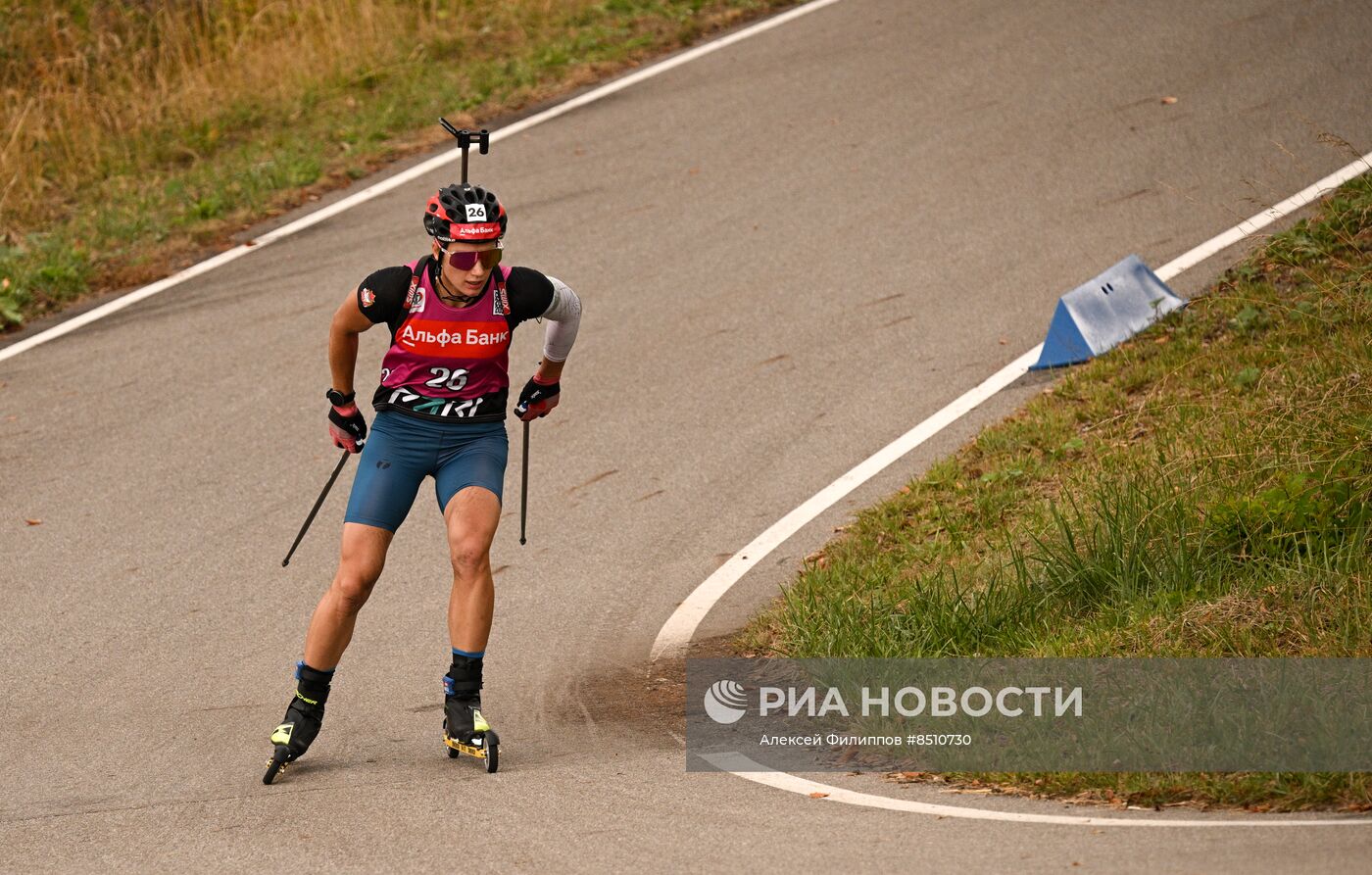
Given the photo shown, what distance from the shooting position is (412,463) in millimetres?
6617

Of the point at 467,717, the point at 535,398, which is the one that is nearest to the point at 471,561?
the point at 467,717

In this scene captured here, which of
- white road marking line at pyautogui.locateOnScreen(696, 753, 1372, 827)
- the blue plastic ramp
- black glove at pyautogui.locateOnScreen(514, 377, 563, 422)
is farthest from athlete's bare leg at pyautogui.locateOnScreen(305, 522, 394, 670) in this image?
the blue plastic ramp

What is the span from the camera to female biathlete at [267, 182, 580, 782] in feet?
21.1

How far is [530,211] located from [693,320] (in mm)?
2229

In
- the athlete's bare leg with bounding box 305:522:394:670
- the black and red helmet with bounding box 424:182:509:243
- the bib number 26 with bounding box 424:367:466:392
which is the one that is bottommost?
the athlete's bare leg with bounding box 305:522:394:670

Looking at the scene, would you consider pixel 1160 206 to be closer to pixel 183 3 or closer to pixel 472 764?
pixel 472 764

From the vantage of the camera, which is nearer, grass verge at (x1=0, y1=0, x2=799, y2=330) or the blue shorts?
the blue shorts

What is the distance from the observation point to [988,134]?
44.4 ft

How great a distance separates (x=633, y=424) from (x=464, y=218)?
13.5 ft

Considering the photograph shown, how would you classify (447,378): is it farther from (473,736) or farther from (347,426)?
(473,736)

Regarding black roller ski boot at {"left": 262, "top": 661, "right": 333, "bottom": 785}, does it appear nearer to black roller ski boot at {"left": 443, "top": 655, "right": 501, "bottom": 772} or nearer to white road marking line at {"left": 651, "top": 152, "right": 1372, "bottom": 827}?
black roller ski boot at {"left": 443, "top": 655, "right": 501, "bottom": 772}

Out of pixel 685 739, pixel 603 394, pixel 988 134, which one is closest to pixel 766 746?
pixel 685 739

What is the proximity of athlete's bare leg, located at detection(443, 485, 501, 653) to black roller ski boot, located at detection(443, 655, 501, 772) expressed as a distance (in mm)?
87

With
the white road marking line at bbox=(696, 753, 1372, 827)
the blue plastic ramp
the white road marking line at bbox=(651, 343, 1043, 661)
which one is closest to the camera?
the white road marking line at bbox=(696, 753, 1372, 827)
